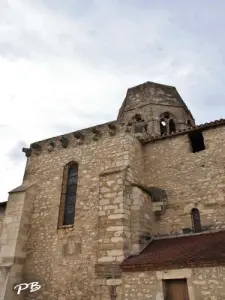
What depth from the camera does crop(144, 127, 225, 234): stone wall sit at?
8352 millimetres

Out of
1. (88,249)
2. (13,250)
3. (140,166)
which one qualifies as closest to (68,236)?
(88,249)

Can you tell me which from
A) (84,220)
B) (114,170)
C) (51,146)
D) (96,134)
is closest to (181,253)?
(114,170)

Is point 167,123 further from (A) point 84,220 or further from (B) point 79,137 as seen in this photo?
(A) point 84,220

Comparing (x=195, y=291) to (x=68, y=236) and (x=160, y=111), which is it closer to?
(x=68, y=236)

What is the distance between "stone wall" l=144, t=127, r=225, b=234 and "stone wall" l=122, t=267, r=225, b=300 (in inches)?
88.0

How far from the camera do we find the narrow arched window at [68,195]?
31.3ft

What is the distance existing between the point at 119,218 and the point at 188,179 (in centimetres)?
271

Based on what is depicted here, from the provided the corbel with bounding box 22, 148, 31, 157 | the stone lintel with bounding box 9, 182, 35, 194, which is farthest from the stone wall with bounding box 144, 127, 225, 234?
the corbel with bounding box 22, 148, 31, 157

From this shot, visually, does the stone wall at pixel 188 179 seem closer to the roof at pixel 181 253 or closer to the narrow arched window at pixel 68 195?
the roof at pixel 181 253

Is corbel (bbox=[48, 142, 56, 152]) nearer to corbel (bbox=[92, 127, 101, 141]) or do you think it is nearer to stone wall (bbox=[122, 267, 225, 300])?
corbel (bbox=[92, 127, 101, 141])

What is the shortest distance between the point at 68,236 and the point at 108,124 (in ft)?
13.5

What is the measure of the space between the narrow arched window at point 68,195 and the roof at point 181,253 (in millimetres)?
2865

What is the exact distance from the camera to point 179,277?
625 centimetres

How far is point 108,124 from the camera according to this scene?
10.1m
